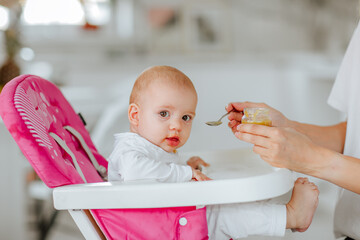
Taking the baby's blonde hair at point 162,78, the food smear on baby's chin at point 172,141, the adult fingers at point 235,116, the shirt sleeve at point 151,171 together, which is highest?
the baby's blonde hair at point 162,78

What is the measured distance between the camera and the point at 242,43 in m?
3.68

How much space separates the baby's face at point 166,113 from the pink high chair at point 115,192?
157 mm

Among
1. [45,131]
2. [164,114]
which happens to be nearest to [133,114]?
[164,114]

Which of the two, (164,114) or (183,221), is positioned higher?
(164,114)

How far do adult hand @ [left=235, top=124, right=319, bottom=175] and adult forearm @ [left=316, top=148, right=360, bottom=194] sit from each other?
2cm

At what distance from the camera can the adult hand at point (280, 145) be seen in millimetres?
777

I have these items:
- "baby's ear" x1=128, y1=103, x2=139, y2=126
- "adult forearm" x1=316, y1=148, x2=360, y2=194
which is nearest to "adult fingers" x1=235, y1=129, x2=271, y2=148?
"adult forearm" x1=316, y1=148, x2=360, y2=194

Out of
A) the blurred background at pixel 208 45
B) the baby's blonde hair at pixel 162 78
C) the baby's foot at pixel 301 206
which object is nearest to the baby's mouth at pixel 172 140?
the baby's blonde hair at pixel 162 78

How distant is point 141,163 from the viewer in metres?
0.85

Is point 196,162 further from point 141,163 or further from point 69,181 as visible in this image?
point 69,181

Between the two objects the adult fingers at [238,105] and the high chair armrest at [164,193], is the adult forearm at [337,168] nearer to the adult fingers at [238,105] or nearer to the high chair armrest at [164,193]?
the high chair armrest at [164,193]

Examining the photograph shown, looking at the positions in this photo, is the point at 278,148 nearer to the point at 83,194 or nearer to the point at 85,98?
the point at 83,194

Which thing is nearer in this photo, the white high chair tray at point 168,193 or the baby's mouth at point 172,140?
the white high chair tray at point 168,193

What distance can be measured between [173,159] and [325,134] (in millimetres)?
421
